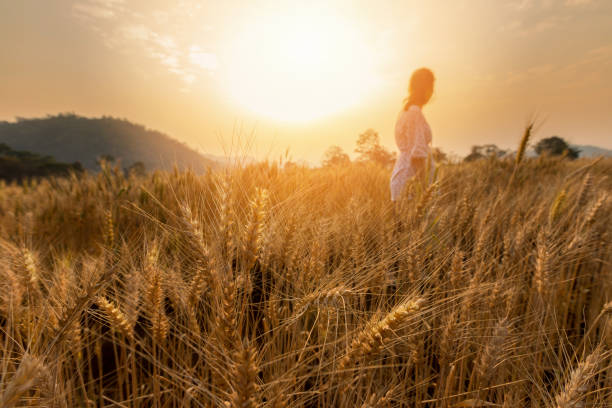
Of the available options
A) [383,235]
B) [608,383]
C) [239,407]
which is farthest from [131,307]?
[608,383]

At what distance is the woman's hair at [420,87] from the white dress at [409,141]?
0.24 m

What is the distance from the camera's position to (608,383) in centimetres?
106

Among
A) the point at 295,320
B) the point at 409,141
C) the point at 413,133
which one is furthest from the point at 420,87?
the point at 295,320

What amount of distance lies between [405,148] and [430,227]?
2.96m

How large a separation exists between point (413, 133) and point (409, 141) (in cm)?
13

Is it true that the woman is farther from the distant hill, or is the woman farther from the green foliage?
the distant hill

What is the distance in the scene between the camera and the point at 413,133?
4.06m

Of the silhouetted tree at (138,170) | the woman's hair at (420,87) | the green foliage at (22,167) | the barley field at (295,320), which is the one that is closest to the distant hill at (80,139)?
the green foliage at (22,167)

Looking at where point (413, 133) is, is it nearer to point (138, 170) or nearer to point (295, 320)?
point (295, 320)

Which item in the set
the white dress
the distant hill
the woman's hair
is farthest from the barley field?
the distant hill

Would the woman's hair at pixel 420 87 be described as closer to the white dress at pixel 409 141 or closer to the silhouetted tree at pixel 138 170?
the white dress at pixel 409 141

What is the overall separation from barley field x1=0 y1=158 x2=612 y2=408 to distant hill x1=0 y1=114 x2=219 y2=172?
9911cm

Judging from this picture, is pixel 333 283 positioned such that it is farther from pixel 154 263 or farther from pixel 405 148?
pixel 405 148

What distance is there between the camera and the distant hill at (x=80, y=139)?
91756 mm
